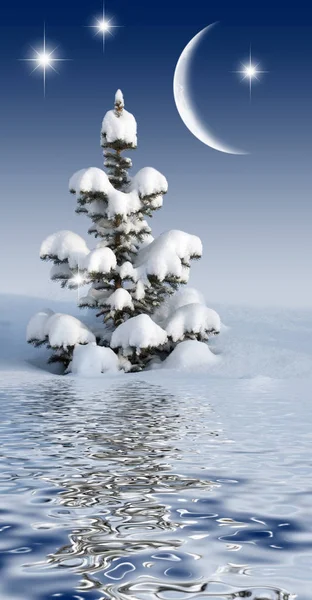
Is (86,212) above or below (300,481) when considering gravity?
above

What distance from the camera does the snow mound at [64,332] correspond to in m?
19.8

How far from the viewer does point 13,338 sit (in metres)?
26.7

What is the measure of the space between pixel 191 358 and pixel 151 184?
5723 millimetres

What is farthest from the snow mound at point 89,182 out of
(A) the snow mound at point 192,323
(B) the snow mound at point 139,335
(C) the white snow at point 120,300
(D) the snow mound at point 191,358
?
(D) the snow mound at point 191,358

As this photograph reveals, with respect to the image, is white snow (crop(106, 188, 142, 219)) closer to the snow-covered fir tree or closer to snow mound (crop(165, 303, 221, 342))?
the snow-covered fir tree

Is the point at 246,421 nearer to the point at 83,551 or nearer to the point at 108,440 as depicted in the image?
the point at 108,440

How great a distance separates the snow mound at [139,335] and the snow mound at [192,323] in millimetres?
623

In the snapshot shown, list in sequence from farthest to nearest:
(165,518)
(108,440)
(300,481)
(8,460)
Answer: (108,440) → (8,460) → (300,481) → (165,518)

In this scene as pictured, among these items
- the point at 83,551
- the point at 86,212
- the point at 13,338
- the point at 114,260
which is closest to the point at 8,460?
the point at 83,551

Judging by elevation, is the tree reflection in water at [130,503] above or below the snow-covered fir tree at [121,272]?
below

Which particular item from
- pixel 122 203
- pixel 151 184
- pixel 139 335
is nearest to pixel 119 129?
pixel 151 184

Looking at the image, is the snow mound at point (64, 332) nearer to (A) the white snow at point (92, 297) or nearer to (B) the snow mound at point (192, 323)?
(A) the white snow at point (92, 297)

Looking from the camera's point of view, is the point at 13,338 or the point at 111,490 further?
the point at 13,338

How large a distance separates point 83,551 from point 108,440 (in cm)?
378
